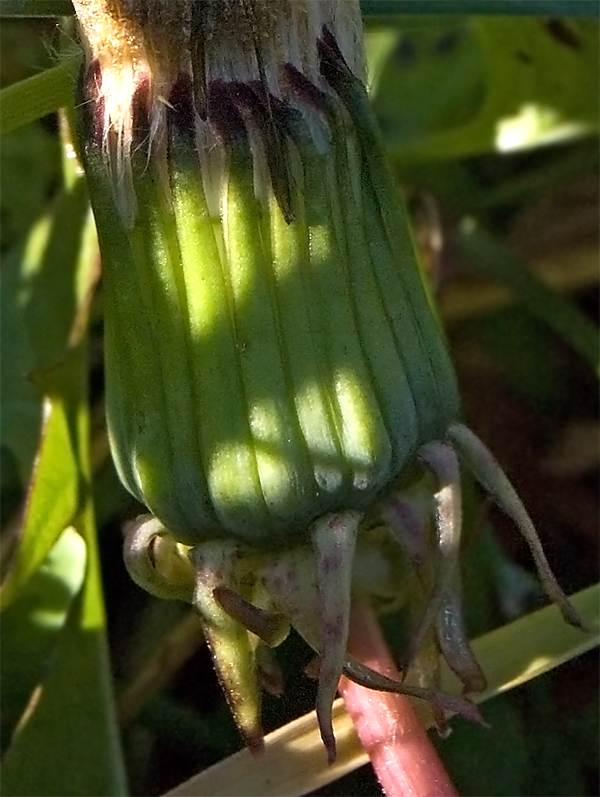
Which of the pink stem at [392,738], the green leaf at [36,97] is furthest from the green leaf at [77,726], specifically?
the green leaf at [36,97]

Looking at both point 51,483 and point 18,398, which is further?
point 18,398

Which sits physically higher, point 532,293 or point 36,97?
point 36,97

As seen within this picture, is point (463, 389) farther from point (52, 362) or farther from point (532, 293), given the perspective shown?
point (52, 362)

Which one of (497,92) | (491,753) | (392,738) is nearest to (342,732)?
(392,738)

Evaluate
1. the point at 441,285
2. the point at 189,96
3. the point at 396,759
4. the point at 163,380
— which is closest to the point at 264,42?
the point at 189,96

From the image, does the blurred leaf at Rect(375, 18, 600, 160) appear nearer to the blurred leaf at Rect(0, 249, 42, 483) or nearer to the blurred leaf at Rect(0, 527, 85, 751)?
the blurred leaf at Rect(0, 249, 42, 483)

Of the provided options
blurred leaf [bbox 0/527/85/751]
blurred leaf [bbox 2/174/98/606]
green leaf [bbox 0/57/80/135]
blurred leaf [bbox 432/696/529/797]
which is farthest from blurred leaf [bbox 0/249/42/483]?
blurred leaf [bbox 432/696/529/797]

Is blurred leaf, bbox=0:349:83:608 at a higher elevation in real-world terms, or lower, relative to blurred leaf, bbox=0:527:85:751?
higher
